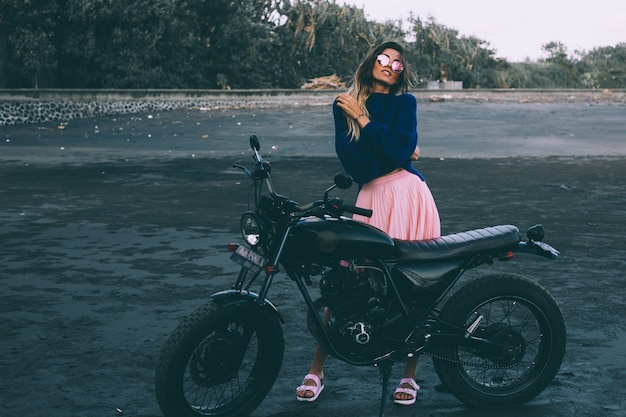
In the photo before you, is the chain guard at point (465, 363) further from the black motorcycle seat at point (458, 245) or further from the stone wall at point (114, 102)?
the stone wall at point (114, 102)

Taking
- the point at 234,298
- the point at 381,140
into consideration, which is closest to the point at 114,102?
the point at 381,140

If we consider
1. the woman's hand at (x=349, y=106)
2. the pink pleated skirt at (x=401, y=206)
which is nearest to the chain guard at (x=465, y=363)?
the pink pleated skirt at (x=401, y=206)

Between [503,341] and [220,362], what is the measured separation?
1.41 meters

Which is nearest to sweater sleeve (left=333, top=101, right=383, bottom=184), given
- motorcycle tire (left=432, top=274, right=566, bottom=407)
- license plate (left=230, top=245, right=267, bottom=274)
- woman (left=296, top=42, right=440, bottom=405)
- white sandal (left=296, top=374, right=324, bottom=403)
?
woman (left=296, top=42, right=440, bottom=405)

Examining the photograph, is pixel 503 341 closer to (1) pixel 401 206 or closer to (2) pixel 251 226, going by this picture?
(1) pixel 401 206

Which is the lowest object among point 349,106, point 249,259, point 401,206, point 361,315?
point 361,315

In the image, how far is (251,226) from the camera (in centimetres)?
426

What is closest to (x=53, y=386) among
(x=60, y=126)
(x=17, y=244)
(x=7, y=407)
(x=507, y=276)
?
(x=7, y=407)

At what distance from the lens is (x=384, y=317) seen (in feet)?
15.1

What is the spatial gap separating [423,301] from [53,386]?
195 centimetres

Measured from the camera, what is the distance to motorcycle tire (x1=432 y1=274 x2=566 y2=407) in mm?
4730

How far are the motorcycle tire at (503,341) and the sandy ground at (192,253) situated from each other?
0.11m

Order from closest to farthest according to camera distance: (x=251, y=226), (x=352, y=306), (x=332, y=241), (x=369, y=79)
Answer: (x=251, y=226), (x=332, y=241), (x=352, y=306), (x=369, y=79)

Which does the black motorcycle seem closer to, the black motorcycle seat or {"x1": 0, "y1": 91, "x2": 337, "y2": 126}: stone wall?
the black motorcycle seat
